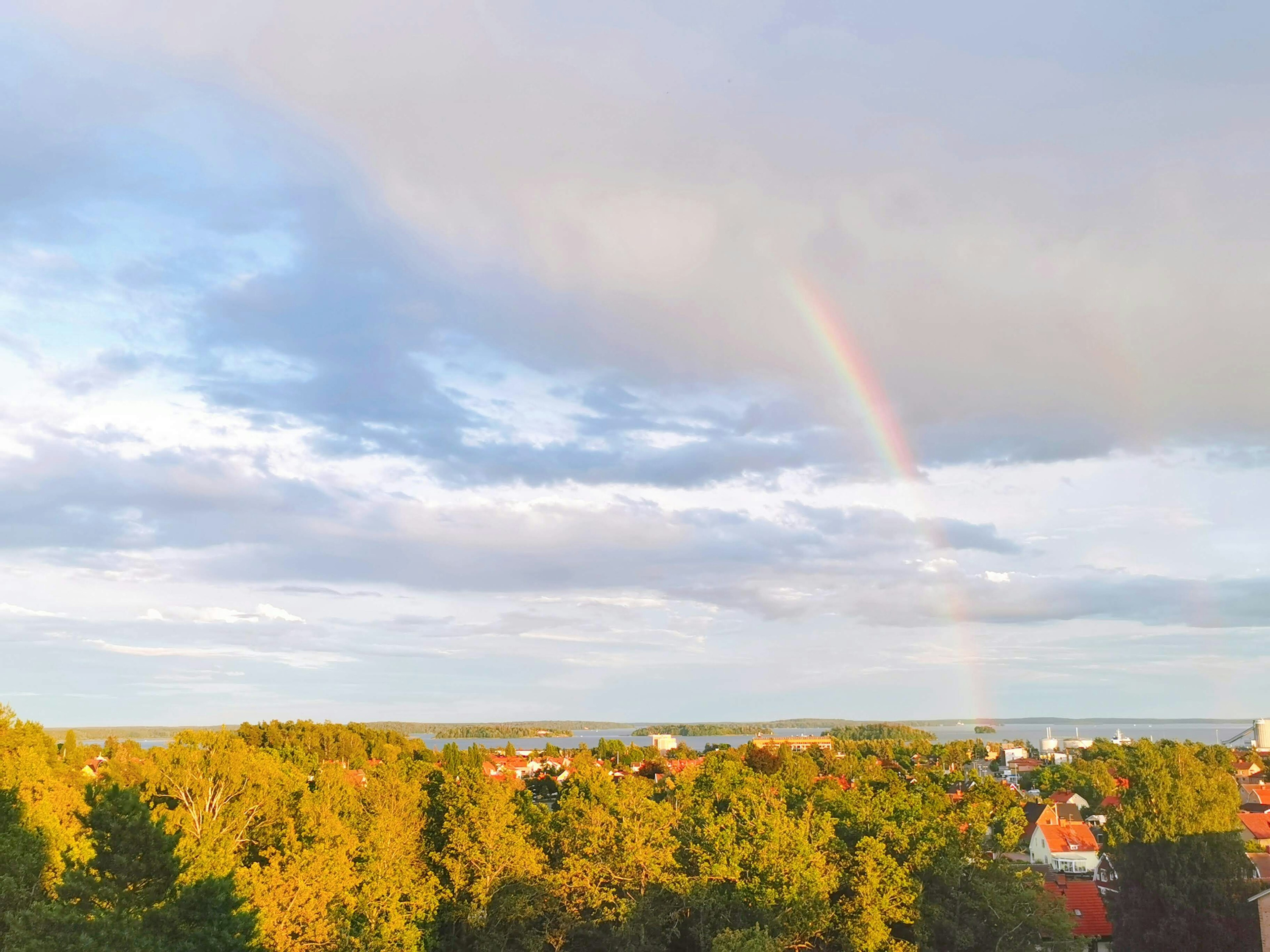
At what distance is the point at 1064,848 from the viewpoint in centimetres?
6981

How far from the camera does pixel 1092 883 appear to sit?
167 feet

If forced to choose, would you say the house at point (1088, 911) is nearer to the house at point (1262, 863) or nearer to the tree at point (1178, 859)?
the tree at point (1178, 859)

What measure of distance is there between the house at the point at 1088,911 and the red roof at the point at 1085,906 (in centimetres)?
1

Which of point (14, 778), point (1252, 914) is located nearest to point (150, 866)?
point (14, 778)

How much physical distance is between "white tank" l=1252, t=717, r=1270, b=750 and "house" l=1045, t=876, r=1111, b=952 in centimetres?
17086

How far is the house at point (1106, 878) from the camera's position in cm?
4250

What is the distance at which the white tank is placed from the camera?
191 meters

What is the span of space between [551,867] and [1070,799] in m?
73.2

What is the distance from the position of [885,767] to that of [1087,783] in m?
23.0

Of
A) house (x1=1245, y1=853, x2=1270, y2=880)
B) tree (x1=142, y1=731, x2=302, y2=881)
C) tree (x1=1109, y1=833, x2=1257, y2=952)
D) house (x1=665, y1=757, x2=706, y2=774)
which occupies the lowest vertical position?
house (x1=665, y1=757, x2=706, y2=774)

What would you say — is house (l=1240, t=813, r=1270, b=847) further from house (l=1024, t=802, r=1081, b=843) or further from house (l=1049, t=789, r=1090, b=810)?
house (l=1049, t=789, r=1090, b=810)

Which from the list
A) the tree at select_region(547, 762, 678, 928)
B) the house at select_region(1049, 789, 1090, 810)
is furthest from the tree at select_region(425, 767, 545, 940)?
the house at select_region(1049, 789, 1090, 810)

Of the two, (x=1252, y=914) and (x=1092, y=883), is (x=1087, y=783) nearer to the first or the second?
(x=1092, y=883)

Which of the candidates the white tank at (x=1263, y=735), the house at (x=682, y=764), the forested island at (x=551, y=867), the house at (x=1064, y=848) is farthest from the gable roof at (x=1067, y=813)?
the white tank at (x=1263, y=735)
